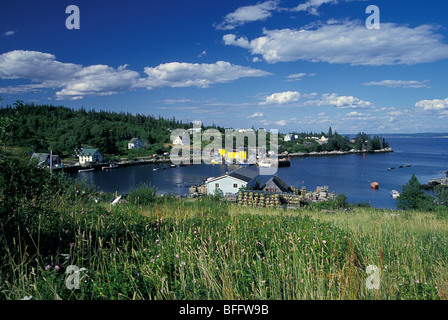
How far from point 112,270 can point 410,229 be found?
19.4 feet

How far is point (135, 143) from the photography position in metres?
101

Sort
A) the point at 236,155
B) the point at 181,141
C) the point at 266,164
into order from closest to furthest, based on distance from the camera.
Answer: the point at 266,164
the point at 236,155
the point at 181,141

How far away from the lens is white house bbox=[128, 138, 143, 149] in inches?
3892

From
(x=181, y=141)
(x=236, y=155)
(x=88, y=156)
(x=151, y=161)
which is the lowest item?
(x=151, y=161)

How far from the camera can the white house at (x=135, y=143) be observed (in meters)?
98.9

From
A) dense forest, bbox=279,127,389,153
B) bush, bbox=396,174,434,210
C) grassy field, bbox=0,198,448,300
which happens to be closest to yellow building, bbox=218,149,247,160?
dense forest, bbox=279,127,389,153

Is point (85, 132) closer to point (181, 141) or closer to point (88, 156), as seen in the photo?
point (88, 156)

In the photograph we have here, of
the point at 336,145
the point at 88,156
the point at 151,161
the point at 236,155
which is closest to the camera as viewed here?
the point at 88,156

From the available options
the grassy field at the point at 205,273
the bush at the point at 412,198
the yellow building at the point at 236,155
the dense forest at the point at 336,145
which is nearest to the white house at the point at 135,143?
the yellow building at the point at 236,155

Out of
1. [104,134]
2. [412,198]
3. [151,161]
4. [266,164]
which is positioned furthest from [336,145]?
[412,198]

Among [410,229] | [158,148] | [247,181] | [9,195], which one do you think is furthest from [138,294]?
[158,148]

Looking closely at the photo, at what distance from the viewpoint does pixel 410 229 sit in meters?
5.96

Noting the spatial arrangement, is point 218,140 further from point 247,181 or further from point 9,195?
point 9,195

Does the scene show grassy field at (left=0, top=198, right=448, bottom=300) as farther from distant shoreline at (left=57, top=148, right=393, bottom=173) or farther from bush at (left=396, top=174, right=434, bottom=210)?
bush at (left=396, top=174, right=434, bottom=210)
